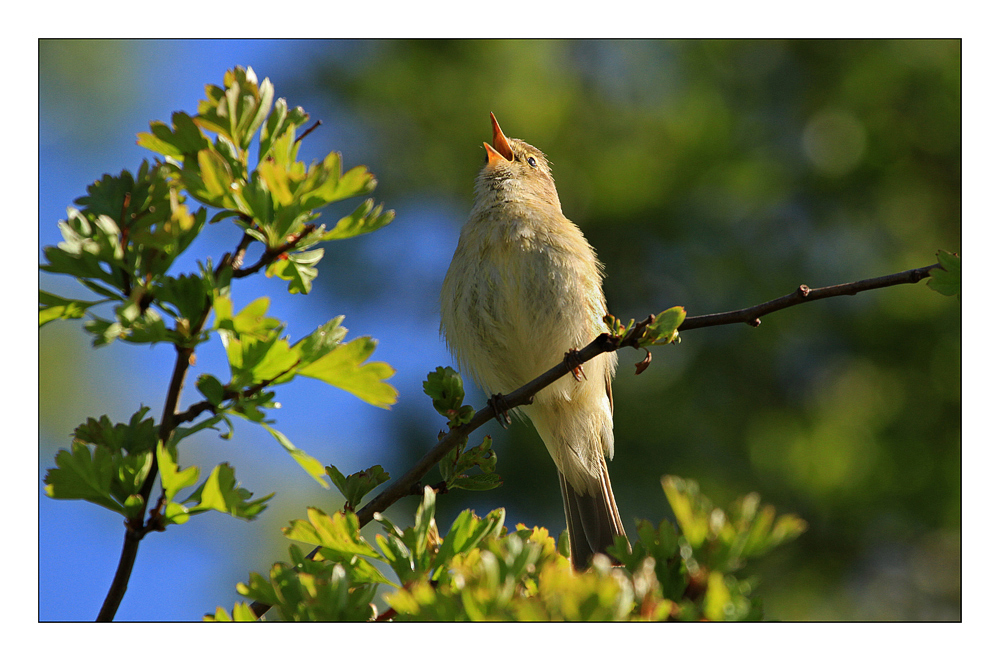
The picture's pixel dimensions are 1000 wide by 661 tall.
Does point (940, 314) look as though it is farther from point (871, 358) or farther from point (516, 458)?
point (516, 458)

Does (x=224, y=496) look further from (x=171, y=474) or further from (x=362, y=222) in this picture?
(x=362, y=222)

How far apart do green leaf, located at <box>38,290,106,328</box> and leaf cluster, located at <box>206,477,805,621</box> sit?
0.39 m

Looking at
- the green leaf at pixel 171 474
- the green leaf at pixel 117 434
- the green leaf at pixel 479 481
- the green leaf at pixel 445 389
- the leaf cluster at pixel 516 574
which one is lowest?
the leaf cluster at pixel 516 574

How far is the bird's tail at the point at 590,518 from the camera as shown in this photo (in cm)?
267

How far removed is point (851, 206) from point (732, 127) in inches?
27.1

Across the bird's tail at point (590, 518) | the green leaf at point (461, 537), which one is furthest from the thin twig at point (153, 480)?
the bird's tail at point (590, 518)

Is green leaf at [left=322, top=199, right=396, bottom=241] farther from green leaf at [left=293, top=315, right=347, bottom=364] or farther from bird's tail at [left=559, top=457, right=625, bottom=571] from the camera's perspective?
bird's tail at [left=559, top=457, right=625, bottom=571]

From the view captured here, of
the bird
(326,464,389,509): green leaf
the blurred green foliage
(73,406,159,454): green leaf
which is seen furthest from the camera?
the blurred green foliage

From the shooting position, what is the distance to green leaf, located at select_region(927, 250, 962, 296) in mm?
1225

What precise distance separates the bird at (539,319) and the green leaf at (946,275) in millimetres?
1229

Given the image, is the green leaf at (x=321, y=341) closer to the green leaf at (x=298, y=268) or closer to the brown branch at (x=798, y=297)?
the green leaf at (x=298, y=268)

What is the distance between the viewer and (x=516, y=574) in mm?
983

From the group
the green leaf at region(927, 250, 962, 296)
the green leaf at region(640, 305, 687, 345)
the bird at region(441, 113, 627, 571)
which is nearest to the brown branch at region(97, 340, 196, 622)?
the green leaf at region(640, 305, 687, 345)

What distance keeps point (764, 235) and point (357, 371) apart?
11.0 ft
